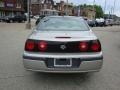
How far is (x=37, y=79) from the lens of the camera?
5.71 metres

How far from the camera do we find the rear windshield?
613 centimetres

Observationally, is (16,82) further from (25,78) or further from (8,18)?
(8,18)

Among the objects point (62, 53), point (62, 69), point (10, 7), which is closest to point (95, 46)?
point (62, 53)

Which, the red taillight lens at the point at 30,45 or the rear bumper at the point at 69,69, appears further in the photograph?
the red taillight lens at the point at 30,45

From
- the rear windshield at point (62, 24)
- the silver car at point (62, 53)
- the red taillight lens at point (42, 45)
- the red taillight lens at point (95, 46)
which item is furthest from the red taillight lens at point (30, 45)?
the red taillight lens at point (95, 46)

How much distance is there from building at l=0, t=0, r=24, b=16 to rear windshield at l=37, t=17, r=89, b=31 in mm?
57463

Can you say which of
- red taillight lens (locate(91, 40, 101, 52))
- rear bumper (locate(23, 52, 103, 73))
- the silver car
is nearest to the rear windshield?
the silver car

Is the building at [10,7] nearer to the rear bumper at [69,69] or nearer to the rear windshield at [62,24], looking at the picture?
the rear windshield at [62,24]

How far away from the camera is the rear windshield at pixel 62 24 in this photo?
241 inches

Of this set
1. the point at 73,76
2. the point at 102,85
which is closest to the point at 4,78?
the point at 73,76

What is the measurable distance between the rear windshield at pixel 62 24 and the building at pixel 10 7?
189ft

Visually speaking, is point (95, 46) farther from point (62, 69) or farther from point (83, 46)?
point (62, 69)

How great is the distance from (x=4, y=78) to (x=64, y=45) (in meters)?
1.77

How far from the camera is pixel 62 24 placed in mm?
6359
